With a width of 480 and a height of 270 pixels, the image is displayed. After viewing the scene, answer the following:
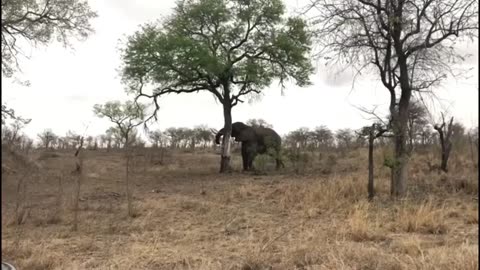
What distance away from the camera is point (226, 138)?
71.9 feet

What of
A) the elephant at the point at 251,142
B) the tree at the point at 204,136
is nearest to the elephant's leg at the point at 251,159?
the elephant at the point at 251,142

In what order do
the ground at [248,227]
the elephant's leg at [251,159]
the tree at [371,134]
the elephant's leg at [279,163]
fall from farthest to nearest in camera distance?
the elephant's leg at [251,159]
the elephant's leg at [279,163]
the tree at [371,134]
the ground at [248,227]

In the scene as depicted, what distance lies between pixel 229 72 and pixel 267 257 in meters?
15.8

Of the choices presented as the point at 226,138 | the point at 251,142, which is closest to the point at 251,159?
the point at 251,142

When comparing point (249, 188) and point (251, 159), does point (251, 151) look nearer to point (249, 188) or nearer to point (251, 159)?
point (251, 159)

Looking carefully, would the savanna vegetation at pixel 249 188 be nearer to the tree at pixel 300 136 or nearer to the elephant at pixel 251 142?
the elephant at pixel 251 142

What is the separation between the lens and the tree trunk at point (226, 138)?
21.6 metres

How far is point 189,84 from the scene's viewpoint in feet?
72.0

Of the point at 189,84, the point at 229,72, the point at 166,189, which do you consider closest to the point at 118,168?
the point at 189,84

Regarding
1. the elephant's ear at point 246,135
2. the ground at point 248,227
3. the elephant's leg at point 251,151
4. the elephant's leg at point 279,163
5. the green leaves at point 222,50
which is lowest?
the ground at point 248,227

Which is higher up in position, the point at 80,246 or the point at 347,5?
the point at 347,5

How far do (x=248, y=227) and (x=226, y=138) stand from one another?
13535 mm

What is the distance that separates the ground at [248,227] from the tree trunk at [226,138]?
6.05 metres

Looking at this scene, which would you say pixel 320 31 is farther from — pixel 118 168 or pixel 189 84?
pixel 118 168
